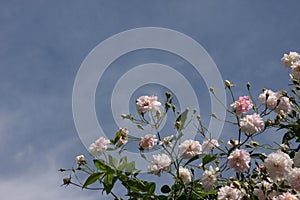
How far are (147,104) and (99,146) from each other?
1.09 feet

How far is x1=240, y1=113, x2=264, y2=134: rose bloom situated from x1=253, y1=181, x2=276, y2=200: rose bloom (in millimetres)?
259

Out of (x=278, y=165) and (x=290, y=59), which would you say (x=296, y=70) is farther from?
(x=278, y=165)

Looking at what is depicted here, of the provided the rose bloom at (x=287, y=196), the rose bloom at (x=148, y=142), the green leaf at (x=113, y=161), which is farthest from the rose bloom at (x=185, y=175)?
the rose bloom at (x=287, y=196)

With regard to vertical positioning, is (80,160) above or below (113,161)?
above

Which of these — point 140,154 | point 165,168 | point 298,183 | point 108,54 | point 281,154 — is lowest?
point 298,183

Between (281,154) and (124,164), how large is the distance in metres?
0.70

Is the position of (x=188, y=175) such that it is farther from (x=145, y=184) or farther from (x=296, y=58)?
(x=296, y=58)

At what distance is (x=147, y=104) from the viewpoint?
2.40 metres

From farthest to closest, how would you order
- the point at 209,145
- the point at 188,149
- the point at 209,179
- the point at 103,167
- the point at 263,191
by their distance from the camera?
the point at 209,145 → the point at 188,149 → the point at 209,179 → the point at 103,167 → the point at 263,191

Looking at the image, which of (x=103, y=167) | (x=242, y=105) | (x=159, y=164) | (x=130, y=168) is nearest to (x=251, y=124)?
(x=242, y=105)

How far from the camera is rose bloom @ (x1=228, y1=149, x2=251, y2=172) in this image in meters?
1.98

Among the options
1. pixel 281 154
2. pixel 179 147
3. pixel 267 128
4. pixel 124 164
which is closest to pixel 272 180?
pixel 281 154

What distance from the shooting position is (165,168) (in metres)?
2.18

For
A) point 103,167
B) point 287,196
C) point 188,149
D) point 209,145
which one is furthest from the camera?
point 209,145
